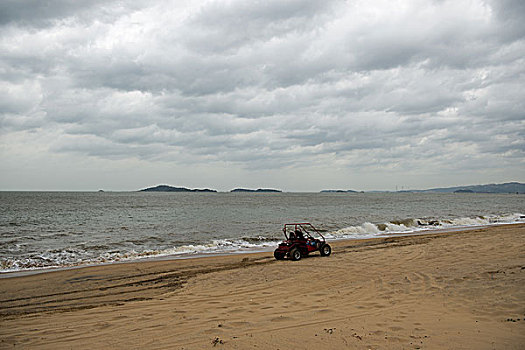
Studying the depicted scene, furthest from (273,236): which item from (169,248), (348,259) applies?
(348,259)

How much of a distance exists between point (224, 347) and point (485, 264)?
9.24m

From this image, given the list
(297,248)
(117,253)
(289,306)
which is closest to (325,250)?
(297,248)

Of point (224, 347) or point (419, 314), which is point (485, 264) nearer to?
point (419, 314)

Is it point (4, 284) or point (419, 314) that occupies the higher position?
point (419, 314)

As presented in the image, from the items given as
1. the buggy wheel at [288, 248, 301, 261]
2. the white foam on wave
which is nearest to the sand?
the buggy wheel at [288, 248, 301, 261]

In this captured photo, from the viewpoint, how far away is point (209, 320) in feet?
23.6

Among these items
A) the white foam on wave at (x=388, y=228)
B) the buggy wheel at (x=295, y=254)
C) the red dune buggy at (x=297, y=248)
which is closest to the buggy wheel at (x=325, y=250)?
the red dune buggy at (x=297, y=248)

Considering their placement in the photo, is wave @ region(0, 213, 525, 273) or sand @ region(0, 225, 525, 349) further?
wave @ region(0, 213, 525, 273)

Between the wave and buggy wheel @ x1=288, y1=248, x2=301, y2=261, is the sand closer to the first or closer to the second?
buggy wheel @ x1=288, y1=248, x2=301, y2=261

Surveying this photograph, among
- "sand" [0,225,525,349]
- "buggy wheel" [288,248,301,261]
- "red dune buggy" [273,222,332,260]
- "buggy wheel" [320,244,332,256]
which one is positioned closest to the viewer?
"sand" [0,225,525,349]

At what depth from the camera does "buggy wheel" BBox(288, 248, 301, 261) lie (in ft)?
49.9

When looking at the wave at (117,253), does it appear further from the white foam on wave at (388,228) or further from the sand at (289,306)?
the sand at (289,306)

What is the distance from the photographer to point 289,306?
8039mm

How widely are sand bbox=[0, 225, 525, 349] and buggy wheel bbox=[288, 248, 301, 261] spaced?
81 cm
